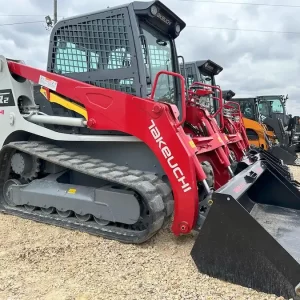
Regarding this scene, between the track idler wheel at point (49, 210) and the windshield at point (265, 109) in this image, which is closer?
the track idler wheel at point (49, 210)

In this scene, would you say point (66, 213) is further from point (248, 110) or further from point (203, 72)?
point (248, 110)

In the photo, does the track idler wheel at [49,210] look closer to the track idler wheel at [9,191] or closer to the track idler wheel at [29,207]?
the track idler wheel at [29,207]

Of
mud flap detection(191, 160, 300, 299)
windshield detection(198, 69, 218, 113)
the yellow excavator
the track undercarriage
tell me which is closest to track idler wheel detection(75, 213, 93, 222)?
the track undercarriage

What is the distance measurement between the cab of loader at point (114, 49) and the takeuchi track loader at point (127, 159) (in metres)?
0.01

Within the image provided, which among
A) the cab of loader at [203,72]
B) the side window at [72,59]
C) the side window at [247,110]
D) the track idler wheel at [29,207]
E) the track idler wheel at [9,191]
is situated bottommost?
the track idler wheel at [29,207]

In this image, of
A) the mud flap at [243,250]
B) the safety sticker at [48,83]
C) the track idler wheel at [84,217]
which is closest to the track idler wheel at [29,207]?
the track idler wheel at [84,217]

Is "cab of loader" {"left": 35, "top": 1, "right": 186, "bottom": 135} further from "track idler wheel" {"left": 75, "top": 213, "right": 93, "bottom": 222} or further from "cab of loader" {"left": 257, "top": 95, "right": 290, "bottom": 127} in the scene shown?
"cab of loader" {"left": 257, "top": 95, "right": 290, "bottom": 127}

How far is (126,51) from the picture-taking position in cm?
377

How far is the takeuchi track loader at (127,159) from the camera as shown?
269 cm

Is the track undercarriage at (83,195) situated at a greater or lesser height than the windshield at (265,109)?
lesser

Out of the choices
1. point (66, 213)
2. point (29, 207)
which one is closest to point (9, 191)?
point (29, 207)

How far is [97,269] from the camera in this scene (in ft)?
9.39

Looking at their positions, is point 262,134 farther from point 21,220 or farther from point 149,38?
point 21,220

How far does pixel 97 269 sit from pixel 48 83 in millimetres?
2102
